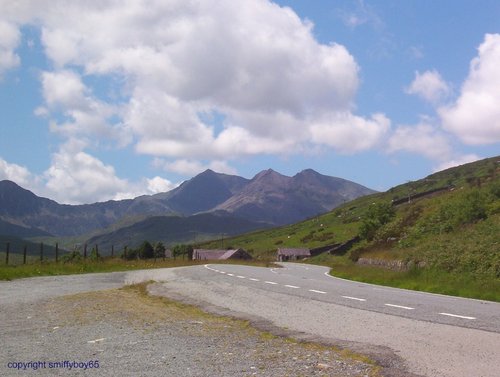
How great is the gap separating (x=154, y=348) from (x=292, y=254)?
142 m

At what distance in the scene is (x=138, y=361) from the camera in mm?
8141

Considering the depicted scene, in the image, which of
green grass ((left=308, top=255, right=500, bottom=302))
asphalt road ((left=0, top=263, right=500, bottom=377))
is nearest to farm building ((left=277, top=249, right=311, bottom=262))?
green grass ((left=308, top=255, right=500, bottom=302))

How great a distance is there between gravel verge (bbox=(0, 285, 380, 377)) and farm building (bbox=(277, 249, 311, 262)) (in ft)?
440

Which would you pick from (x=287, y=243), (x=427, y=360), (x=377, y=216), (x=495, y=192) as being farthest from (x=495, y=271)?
(x=287, y=243)

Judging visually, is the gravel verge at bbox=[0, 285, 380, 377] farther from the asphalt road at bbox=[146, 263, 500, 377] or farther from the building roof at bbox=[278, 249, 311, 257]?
the building roof at bbox=[278, 249, 311, 257]

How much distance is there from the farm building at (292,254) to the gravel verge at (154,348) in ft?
440

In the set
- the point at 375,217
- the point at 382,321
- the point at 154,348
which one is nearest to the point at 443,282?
the point at 382,321

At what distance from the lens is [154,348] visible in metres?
9.14

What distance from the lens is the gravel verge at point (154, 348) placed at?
24.8ft

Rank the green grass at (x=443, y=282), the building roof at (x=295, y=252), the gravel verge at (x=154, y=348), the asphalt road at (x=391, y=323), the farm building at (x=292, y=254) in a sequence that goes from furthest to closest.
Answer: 1. the building roof at (x=295, y=252)
2. the farm building at (x=292, y=254)
3. the green grass at (x=443, y=282)
4. the asphalt road at (x=391, y=323)
5. the gravel verge at (x=154, y=348)

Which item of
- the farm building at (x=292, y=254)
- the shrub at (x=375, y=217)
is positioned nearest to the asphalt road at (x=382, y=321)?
the shrub at (x=375, y=217)

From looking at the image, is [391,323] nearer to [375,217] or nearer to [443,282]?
[443,282]

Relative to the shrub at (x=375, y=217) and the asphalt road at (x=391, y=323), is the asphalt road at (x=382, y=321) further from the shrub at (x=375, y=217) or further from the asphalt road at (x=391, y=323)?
the shrub at (x=375, y=217)

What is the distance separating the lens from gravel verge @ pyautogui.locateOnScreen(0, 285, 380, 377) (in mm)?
7566
